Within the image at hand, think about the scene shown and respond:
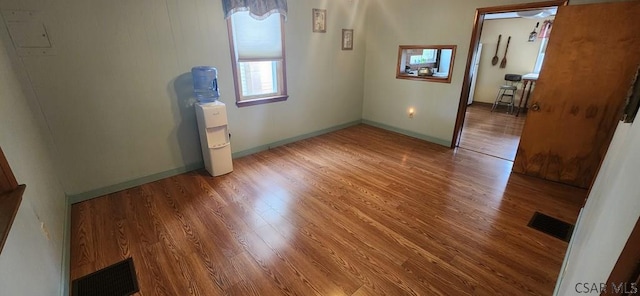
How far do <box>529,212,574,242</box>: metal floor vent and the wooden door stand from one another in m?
0.98

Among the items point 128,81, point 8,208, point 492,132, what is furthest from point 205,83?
point 492,132

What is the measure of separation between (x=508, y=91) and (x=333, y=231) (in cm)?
666

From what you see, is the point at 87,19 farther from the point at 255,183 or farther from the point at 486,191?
the point at 486,191

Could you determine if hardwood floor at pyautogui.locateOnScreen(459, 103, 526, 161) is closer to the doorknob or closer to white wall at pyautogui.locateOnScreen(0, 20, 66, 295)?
the doorknob

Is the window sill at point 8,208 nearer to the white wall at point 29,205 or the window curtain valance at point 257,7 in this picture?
the white wall at point 29,205

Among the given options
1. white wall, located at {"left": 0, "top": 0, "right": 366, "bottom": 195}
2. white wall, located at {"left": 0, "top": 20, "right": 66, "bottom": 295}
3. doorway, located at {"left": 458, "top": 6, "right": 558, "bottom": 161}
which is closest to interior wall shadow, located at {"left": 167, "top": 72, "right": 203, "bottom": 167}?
white wall, located at {"left": 0, "top": 0, "right": 366, "bottom": 195}

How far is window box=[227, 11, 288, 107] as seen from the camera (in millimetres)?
3211

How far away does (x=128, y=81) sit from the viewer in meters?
2.60

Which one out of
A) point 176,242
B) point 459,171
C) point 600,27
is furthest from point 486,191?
point 176,242

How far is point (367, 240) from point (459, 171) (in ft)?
6.04

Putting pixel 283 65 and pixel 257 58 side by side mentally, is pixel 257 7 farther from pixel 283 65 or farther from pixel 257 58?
pixel 283 65

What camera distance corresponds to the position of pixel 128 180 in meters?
2.85

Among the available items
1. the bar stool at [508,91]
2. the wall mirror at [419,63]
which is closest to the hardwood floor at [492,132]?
the bar stool at [508,91]

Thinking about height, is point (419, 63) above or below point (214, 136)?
above
